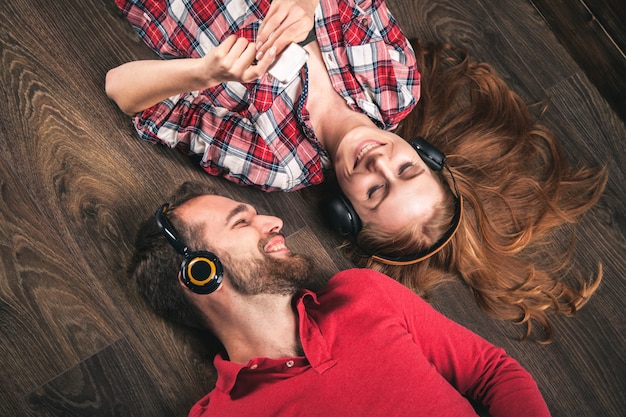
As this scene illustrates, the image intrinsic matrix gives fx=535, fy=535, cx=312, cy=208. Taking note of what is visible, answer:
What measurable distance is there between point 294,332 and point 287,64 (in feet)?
2.80

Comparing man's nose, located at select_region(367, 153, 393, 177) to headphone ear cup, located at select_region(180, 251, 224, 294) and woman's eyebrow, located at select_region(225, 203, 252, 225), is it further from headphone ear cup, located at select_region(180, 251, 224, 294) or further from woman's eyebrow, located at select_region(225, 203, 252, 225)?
headphone ear cup, located at select_region(180, 251, 224, 294)

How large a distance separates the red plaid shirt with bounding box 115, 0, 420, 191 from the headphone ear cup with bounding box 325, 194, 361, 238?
155 millimetres

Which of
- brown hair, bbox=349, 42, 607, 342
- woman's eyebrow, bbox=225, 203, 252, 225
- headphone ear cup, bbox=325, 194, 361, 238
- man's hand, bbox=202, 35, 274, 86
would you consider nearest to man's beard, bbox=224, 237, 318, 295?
woman's eyebrow, bbox=225, 203, 252, 225

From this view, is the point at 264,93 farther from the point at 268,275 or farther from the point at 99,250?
the point at 99,250

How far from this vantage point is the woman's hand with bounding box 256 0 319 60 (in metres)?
1.59

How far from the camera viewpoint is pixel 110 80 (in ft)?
6.00

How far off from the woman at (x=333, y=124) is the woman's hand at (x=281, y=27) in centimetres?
4

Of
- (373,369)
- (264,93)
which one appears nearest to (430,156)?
(264,93)

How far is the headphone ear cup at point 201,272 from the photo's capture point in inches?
62.4

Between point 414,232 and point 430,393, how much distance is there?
1.78 ft

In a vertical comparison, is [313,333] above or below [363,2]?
below

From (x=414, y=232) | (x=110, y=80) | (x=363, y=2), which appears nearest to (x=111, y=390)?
(x=110, y=80)

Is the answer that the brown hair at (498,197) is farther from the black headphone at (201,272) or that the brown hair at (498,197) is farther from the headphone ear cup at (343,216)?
the black headphone at (201,272)

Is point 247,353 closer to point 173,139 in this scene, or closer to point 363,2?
point 173,139
